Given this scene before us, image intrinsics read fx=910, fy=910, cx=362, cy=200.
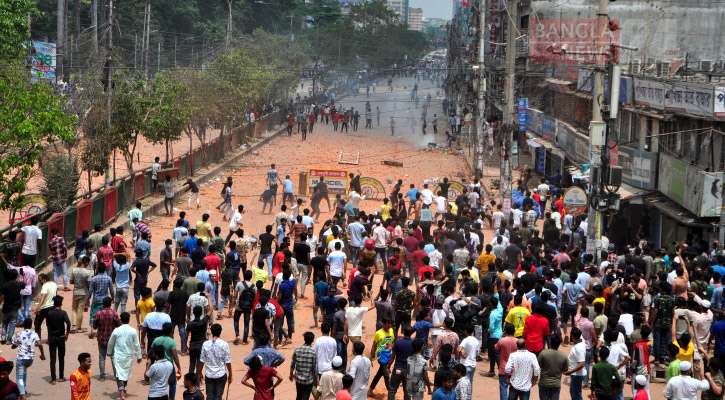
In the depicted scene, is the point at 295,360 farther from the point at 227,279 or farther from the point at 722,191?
the point at 722,191

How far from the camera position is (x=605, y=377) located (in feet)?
34.5

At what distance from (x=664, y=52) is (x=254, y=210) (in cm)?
1924

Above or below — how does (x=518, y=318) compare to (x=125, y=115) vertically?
below


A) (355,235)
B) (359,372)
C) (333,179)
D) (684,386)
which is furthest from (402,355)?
(333,179)

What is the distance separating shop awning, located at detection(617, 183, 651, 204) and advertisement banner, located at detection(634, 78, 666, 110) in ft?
7.46

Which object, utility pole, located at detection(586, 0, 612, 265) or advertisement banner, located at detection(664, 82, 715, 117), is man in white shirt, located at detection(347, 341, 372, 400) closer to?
utility pole, located at detection(586, 0, 612, 265)

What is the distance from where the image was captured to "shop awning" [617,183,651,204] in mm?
23250

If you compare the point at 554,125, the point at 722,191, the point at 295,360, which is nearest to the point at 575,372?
the point at 295,360

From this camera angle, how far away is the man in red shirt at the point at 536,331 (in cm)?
1189

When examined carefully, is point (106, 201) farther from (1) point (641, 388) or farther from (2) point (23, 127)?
(1) point (641, 388)

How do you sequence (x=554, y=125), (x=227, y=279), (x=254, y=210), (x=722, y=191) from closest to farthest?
(x=227, y=279) < (x=722, y=191) < (x=254, y=210) < (x=554, y=125)

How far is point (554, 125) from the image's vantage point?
1423 inches

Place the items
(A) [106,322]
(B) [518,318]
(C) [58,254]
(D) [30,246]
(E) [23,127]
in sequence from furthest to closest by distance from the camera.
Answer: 1. (E) [23,127]
2. (D) [30,246]
3. (C) [58,254]
4. (B) [518,318]
5. (A) [106,322]

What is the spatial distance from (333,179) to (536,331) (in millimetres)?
18976
